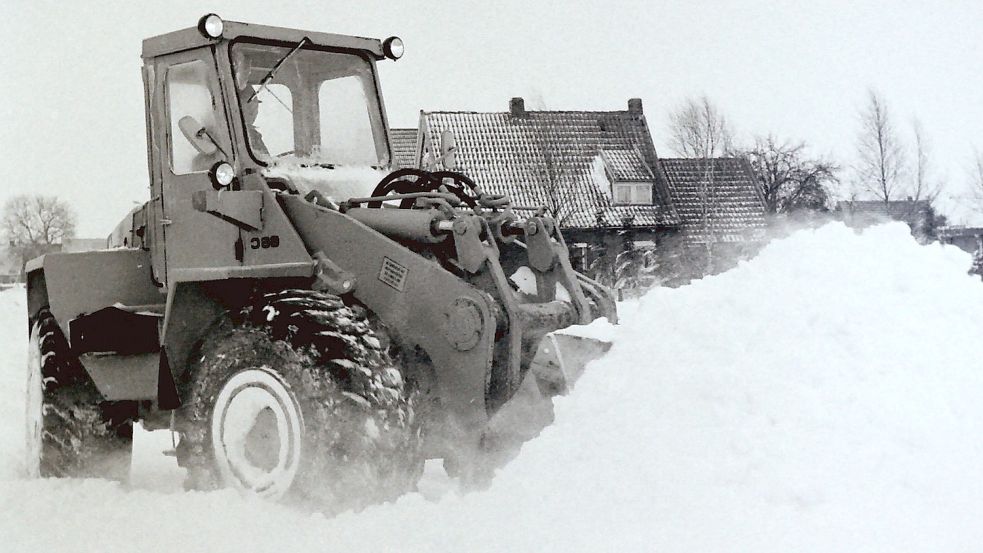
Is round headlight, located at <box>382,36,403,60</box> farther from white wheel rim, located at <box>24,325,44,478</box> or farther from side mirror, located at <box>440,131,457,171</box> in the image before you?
white wheel rim, located at <box>24,325,44,478</box>

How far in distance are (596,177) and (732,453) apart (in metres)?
21.2

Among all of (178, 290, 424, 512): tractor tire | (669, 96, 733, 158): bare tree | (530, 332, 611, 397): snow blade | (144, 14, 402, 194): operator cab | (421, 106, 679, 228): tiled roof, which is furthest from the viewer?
(421, 106, 679, 228): tiled roof

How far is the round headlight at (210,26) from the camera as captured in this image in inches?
233

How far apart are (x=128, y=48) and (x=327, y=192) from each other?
1.47 metres

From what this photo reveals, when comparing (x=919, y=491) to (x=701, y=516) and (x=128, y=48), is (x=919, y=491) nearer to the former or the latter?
(x=701, y=516)

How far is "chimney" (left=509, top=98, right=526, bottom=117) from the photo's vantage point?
2375 centimetres

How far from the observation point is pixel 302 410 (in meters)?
5.09

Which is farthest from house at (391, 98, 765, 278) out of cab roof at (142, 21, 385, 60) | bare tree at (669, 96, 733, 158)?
cab roof at (142, 21, 385, 60)

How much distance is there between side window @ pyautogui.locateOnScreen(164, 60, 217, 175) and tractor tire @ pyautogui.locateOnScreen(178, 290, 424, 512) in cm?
116

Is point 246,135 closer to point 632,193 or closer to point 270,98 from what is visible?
point 270,98

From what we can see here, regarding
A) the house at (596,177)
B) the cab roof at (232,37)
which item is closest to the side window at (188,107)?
the cab roof at (232,37)

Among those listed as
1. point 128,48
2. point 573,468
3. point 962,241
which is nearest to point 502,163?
point 962,241

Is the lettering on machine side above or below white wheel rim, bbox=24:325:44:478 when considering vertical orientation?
above

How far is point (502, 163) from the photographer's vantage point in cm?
2458
